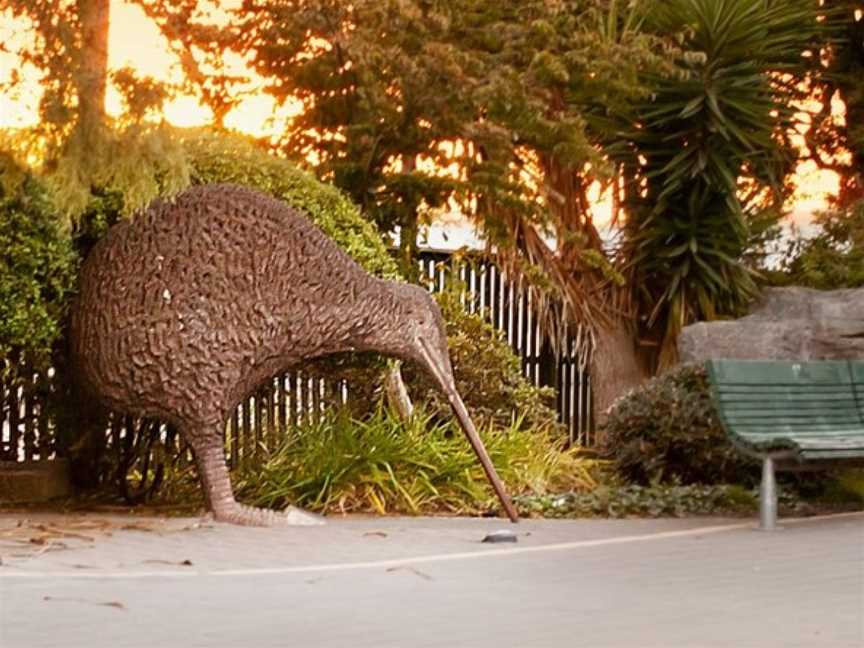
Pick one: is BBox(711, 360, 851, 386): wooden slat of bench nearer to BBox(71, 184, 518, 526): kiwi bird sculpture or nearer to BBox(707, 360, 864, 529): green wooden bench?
BBox(707, 360, 864, 529): green wooden bench

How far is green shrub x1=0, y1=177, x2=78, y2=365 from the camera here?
10.7 meters

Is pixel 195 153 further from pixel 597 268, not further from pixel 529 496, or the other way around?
pixel 597 268

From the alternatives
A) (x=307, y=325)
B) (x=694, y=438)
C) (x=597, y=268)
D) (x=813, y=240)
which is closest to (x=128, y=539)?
(x=307, y=325)

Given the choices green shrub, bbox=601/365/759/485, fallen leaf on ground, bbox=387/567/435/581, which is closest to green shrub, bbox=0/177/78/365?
fallen leaf on ground, bbox=387/567/435/581

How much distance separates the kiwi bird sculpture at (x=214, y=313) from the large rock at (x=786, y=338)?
4.59 m

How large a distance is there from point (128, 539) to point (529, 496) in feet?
10.9

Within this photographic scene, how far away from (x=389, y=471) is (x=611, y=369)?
21.0 feet

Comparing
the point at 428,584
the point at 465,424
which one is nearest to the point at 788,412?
the point at 465,424

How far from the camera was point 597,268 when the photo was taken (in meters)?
17.9

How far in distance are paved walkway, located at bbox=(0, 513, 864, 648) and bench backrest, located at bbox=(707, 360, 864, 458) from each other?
566 mm

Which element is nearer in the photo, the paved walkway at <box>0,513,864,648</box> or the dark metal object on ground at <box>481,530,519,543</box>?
the paved walkway at <box>0,513,864,648</box>

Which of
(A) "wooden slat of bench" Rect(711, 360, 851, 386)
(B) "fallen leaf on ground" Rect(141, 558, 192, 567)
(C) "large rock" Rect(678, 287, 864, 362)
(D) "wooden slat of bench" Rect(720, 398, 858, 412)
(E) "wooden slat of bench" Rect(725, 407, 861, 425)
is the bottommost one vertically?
(B) "fallen leaf on ground" Rect(141, 558, 192, 567)

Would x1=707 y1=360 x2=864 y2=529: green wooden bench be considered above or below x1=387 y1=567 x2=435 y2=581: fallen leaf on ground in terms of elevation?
above

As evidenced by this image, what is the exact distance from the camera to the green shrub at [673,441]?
41.3 feet
